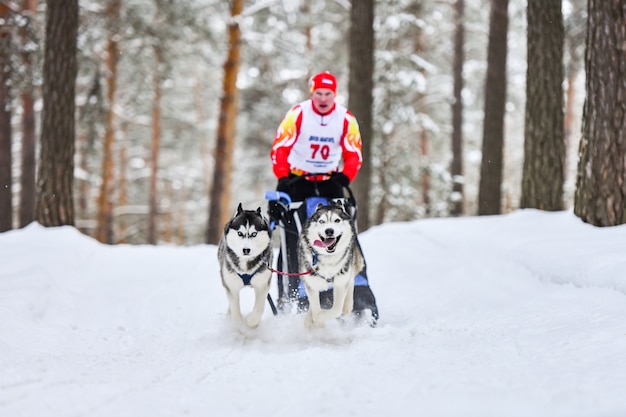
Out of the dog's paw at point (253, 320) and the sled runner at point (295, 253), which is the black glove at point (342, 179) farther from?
the dog's paw at point (253, 320)

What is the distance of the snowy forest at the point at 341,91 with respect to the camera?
25.8 feet

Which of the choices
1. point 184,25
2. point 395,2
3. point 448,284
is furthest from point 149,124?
point 448,284

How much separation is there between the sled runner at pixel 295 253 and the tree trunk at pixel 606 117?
10.1 feet

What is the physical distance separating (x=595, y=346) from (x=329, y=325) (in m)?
1.86

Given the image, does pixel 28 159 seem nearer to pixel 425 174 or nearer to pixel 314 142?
pixel 314 142

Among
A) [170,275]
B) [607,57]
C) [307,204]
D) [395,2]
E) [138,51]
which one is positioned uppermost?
[395,2]

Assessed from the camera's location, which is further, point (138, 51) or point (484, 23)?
point (484, 23)

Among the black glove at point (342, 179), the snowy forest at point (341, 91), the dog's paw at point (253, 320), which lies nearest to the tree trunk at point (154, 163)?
the snowy forest at point (341, 91)

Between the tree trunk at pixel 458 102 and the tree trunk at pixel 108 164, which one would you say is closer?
the tree trunk at pixel 458 102

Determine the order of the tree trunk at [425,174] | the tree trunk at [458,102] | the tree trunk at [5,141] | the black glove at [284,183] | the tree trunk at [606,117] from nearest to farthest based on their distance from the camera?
1. the black glove at [284,183]
2. the tree trunk at [606,117]
3. the tree trunk at [5,141]
4. the tree trunk at [425,174]
5. the tree trunk at [458,102]

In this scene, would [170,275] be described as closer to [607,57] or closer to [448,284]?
[448,284]

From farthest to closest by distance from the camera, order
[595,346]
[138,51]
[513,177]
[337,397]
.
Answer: [513,177]
[138,51]
[595,346]
[337,397]

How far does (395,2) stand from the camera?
13773 millimetres

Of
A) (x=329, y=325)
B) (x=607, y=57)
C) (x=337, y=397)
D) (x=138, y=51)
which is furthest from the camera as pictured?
(x=138, y=51)
